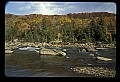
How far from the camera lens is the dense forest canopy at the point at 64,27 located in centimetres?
206

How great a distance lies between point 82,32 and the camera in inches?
82.4

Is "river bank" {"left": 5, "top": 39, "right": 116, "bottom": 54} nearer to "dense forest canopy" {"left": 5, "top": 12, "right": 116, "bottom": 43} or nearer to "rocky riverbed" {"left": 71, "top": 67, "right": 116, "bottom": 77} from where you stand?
"dense forest canopy" {"left": 5, "top": 12, "right": 116, "bottom": 43}

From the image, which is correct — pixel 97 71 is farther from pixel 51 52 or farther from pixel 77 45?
pixel 51 52

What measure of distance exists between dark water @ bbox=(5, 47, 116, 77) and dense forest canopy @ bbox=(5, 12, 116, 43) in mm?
183

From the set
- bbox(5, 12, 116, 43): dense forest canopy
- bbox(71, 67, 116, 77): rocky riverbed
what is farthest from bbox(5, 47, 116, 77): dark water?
bbox(5, 12, 116, 43): dense forest canopy

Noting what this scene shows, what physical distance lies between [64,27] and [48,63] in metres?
0.53

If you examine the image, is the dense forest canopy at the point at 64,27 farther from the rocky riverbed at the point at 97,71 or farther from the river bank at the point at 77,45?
the rocky riverbed at the point at 97,71

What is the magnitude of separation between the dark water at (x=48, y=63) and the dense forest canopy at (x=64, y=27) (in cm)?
18

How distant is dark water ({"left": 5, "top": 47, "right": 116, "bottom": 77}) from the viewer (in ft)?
6.38

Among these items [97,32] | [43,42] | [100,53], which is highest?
[97,32]

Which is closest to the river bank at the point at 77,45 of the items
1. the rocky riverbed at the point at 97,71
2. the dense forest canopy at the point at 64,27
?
the dense forest canopy at the point at 64,27
